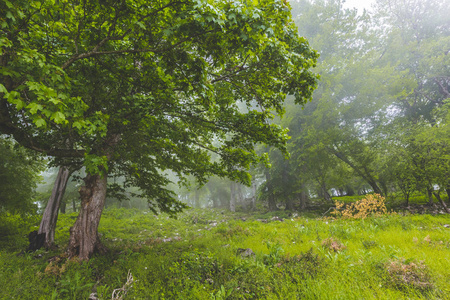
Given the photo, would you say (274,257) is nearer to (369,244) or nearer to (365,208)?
(369,244)

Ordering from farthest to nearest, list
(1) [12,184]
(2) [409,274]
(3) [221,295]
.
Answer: (1) [12,184] < (3) [221,295] < (2) [409,274]

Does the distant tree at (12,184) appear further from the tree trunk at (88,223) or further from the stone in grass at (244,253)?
the stone in grass at (244,253)

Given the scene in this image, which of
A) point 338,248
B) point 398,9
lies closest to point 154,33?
point 338,248

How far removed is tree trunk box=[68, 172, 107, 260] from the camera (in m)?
5.84

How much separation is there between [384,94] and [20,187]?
26.5 m

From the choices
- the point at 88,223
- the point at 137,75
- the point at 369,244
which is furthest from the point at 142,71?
the point at 369,244

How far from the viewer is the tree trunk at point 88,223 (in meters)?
5.84

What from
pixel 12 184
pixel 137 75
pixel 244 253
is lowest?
pixel 244 253

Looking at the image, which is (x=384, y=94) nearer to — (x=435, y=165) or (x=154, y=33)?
(x=435, y=165)

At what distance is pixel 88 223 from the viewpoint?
596cm

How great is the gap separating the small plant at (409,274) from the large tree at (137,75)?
3519mm

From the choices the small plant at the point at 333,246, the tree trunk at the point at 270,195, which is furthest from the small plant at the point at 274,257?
the tree trunk at the point at 270,195

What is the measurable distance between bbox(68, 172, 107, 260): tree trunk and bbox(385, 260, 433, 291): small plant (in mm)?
7594

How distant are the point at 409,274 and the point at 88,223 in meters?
8.18
